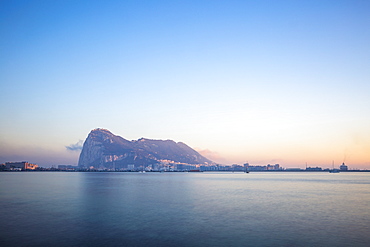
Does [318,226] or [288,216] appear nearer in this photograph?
[318,226]

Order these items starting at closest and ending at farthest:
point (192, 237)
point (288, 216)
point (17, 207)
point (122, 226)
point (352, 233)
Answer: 1. point (192, 237)
2. point (352, 233)
3. point (122, 226)
4. point (288, 216)
5. point (17, 207)

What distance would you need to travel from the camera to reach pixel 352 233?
31500 millimetres

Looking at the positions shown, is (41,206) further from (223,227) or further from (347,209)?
(347,209)

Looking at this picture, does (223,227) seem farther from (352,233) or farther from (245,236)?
(352,233)

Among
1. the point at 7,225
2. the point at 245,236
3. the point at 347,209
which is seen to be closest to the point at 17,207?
the point at 7,225

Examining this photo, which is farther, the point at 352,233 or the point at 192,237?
the point at 352,233

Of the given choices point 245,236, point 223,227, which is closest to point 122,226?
point 223,227

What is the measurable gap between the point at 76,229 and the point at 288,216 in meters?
28.8

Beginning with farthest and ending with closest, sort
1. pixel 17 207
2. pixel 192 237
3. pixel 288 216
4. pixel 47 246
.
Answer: pixel 17 207
pixel 288 216
pixel 192 237
pixel 47 246

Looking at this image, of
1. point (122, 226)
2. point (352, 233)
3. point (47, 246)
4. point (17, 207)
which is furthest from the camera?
point (17, 207)

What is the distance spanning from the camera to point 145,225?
3434 cm

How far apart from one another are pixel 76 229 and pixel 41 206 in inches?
787

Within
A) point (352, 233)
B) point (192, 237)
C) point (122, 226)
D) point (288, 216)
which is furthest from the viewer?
point (288, 216)

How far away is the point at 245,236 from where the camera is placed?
29.7m
